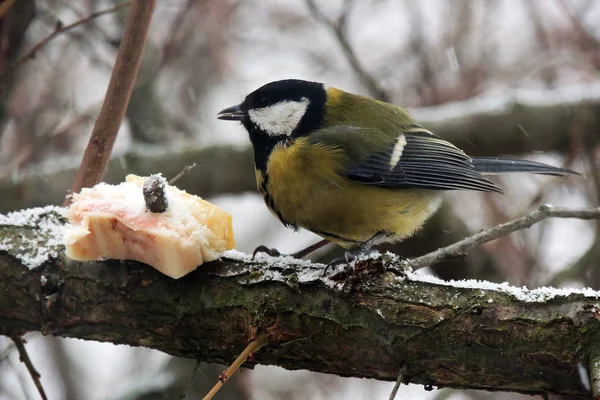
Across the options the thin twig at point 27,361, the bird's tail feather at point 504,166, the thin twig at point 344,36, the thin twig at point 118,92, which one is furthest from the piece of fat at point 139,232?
the thin twig at point 344,36

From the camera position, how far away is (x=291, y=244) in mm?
5227

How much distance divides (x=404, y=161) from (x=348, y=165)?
0.32m

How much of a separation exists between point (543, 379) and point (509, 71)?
3.79 meters

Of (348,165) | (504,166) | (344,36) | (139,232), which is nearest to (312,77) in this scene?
(344,36)

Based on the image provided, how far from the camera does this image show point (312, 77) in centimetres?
535

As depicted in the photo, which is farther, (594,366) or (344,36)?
(344,36)

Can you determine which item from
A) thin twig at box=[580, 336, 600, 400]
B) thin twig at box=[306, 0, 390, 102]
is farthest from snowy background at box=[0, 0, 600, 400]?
thin twig at box=[580, 336, 600, 400]

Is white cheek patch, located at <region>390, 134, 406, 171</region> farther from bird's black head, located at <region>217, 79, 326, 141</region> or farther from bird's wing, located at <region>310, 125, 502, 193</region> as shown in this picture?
bird's black head, located at <region>217, 79, 326, 141</region>

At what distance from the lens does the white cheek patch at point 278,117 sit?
2465mm

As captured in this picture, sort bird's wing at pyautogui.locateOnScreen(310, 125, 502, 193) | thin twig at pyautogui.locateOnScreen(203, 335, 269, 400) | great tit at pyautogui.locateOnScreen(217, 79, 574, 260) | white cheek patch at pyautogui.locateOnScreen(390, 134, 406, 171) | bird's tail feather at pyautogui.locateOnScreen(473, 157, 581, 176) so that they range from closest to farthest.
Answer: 1. thin twig at pyautogui.locateOnScreen(203, 335, 269, 400)
2. great tit at pyautogui.locateOnScreen(217, 79, 574, 260)
3. bird's wing at pyautogui.locateOnScreen(310, 125, 502, 193)
4. white cheek patch at pyautogui.locateOnScreen(390, 134, 406, 171)
5. bird's tail feather at pyautogui.locateOnScreen(473, 157, 581, 176)

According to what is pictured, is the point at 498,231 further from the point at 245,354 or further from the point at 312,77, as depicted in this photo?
the point at 312,77

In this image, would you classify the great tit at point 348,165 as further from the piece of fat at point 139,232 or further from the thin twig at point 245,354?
the thin twig at point 245,354

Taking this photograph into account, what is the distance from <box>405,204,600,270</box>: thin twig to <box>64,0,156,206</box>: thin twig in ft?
3.18

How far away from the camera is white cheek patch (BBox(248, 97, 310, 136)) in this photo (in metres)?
2.46
